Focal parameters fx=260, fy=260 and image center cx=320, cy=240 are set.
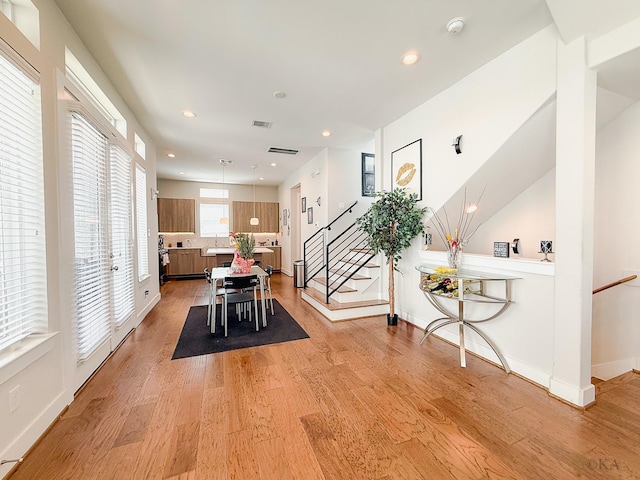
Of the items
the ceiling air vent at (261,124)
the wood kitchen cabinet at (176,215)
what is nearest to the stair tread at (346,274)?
the ceiling air vent at (261,124)

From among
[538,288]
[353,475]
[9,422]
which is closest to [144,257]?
[9,422]

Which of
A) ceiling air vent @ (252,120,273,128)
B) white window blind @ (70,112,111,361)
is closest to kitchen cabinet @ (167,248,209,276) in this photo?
ceiling air vent @ (252,120,273,128)

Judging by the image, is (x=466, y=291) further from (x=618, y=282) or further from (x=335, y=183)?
(x=335, y=183)

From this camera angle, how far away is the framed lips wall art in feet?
11.5

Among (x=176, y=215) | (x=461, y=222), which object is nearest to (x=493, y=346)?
(x=461, y=222)

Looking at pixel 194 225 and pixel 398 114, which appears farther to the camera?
pixel 194 225

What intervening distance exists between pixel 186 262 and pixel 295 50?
6771 millimetres

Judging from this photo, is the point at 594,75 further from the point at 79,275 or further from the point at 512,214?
the point at 79,275

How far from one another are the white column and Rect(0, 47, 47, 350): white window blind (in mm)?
3662

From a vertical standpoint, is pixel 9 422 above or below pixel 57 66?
below

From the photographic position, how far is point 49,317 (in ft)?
5.81

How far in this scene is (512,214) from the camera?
338 cm

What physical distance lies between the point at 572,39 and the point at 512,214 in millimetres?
1965
